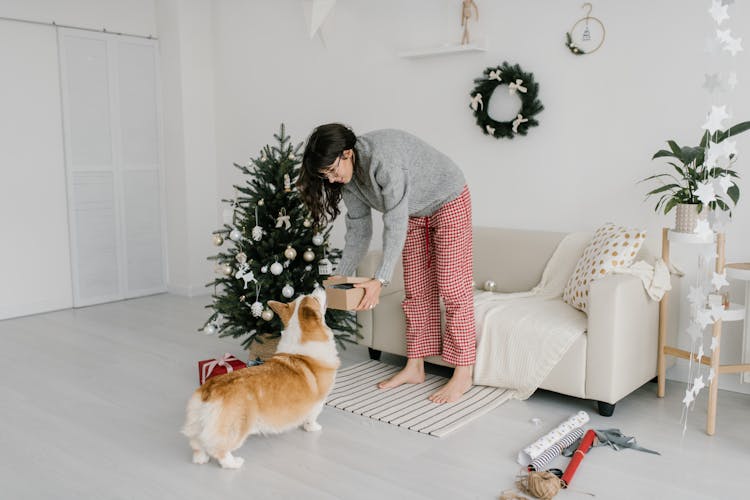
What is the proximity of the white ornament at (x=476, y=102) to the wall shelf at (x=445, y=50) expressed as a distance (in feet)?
0.82

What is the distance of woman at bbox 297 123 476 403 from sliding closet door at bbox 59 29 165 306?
268 cm

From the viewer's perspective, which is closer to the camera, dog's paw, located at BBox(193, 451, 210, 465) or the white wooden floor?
the white wooden floor

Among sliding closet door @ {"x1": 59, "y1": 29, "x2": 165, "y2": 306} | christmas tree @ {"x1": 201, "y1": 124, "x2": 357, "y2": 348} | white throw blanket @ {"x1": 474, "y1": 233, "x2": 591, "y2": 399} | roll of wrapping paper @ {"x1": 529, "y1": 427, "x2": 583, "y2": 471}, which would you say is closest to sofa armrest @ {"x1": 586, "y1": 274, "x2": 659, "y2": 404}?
white throw blanket @ {"x1": 474, "y1": 233, "x2": 591, "y2": 399}

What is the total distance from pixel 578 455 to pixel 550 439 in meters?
0.15

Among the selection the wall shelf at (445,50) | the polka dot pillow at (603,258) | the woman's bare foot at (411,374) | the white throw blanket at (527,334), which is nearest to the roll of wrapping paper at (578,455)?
the white throw blanket at (527,334)

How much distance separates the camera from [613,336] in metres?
2.77

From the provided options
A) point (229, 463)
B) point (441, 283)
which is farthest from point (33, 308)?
point (441, 283)

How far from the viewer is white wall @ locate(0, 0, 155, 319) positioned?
4.52 m

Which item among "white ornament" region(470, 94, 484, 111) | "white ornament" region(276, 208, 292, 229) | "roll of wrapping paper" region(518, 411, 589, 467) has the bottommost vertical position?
"roll of wrapping paper" region(518, 411, 589, 467)

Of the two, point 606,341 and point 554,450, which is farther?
point 606,341

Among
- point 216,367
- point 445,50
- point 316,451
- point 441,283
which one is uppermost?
point 445,50

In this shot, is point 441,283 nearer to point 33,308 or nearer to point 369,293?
point 369,293

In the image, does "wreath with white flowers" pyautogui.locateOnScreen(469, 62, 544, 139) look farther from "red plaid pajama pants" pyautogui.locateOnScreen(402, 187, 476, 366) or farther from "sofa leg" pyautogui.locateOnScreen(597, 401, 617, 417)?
"sofa leg" pyautogui.locateOnScreen(597, 401, 617, 417)

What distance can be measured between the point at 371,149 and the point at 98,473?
58.2 inches
